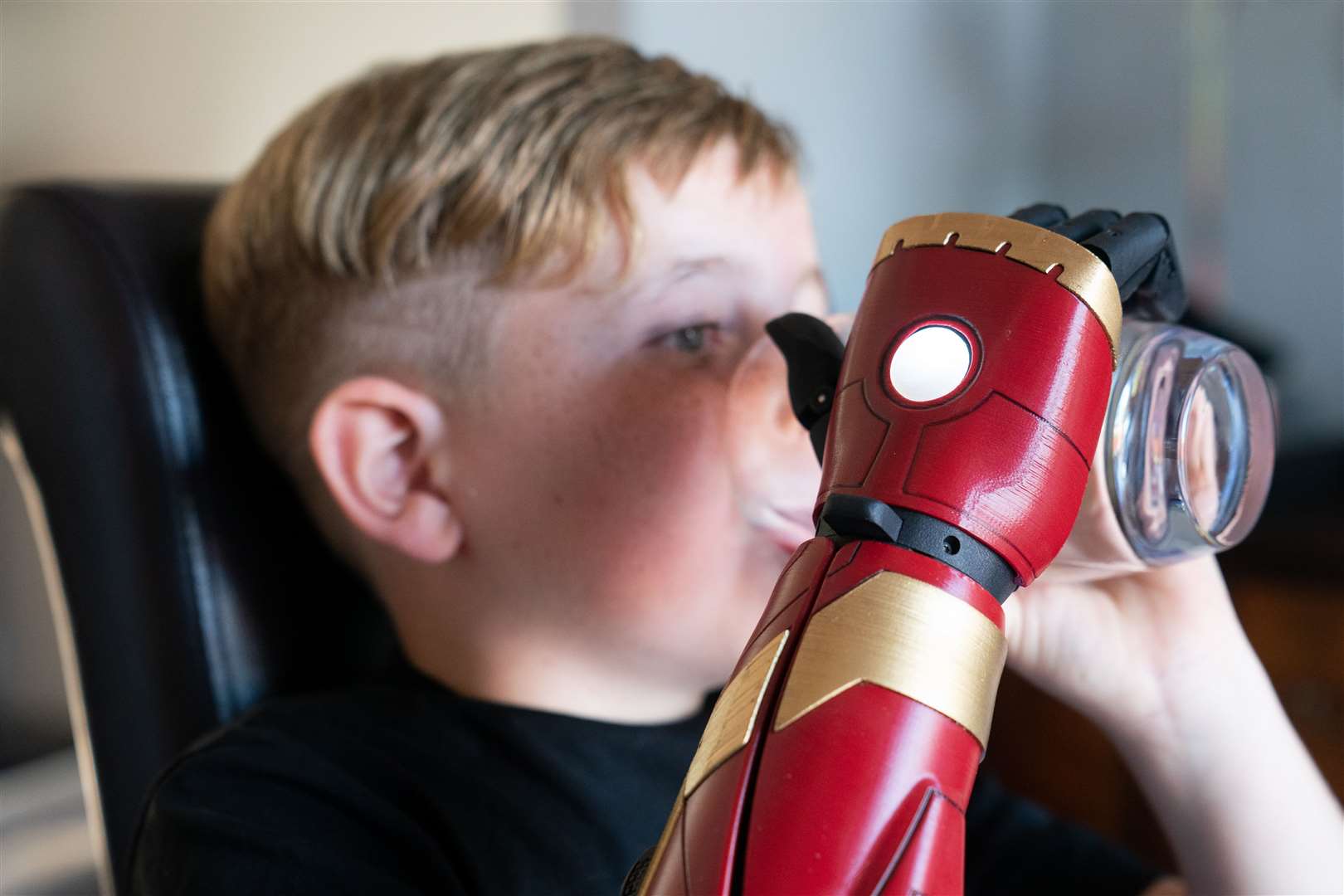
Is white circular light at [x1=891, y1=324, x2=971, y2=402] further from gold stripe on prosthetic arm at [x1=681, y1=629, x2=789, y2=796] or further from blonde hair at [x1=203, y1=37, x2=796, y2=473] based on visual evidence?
blonde hair at [x1=203, y1=37, x2=796, y2=473]

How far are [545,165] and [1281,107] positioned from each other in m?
1.64

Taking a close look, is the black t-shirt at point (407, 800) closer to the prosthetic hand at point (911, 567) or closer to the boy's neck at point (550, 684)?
the boy's neck at point (550, 684)

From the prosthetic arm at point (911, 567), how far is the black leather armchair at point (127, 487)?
542 mm

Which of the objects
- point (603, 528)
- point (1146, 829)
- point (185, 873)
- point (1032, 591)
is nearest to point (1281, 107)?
point (1146, 829)

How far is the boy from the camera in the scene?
704 millimetres

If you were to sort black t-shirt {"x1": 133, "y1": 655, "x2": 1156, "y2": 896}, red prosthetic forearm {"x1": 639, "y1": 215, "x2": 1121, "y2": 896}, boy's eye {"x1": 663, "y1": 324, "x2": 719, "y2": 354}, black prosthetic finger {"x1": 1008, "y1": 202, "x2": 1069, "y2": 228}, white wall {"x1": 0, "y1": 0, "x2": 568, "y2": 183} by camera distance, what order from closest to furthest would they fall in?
red prosthetic forearm {"x1": 639, "y1": 215, "x2": 1121, "y2": 896}, black prosthetic finger {"x1": 1008, "y1": 202, "x2": 1069, "y2": 228}, black t-shirt {"x1": 133, "y1": 655, "x2": 1156, "y2": 896}, boy's eye {"x1": 663, "y1": 324, "x2": 719, "y2": 354}, white wall {"x1": 0, "y1": 0, "x2": 568, "y2": 183}

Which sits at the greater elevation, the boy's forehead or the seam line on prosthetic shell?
the seam line on prosthetic shell

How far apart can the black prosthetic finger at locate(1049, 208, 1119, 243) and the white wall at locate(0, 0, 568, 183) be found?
1.06m

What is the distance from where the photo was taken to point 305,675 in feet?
2.89

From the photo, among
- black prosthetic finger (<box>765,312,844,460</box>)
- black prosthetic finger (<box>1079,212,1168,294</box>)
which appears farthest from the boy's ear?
black prosthetic finger (<box>1079,212,1168,294</box>)

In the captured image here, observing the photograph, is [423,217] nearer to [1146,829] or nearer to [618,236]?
Result: [618,236]

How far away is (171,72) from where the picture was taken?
1292 mm

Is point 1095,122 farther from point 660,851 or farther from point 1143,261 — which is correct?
point 660,851

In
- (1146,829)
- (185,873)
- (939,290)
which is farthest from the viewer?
(1146,829)
